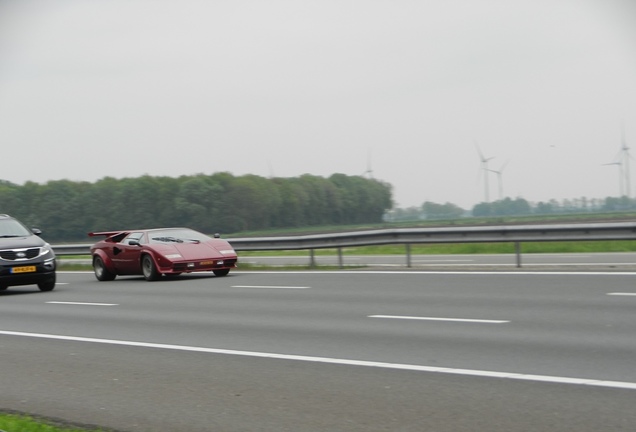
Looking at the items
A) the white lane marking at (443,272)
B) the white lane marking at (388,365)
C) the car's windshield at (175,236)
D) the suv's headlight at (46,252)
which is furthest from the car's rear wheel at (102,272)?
the white lane marking at (388,365)

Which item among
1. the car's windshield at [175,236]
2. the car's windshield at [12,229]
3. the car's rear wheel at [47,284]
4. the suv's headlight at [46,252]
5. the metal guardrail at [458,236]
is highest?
the car's windshield at [12,229]

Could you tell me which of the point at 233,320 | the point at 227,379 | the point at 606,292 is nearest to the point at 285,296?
the point at 233,320

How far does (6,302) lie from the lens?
17.2 metres

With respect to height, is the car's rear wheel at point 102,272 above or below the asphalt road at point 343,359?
above

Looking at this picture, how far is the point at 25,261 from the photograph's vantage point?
61.5 ft

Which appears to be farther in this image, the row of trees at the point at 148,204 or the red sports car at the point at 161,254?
the row of trees at the point at 148,204

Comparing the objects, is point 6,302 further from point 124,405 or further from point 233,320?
point 124,405

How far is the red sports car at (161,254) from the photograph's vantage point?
66.0 feet

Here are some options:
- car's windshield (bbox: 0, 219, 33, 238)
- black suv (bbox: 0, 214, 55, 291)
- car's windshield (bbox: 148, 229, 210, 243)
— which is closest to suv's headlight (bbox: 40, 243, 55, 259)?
black suv (bbox: 0, 214, 55, 291)

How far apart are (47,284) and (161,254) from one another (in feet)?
8.45

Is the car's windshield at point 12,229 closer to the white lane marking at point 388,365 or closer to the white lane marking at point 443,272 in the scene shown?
the white lane marking at point 443,272

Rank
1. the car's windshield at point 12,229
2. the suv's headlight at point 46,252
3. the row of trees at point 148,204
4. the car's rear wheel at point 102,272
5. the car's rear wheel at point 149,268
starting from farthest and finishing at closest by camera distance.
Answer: the row of trees at point 148,204
the car's rear wheel at point 102,272
the car's rear wheel at point 149,268
the car's windshield at point 12,229
the suv's headlight at point 46,252

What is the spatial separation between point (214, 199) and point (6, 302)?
26.2 metres

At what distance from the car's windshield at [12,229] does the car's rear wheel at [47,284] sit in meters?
1.22
